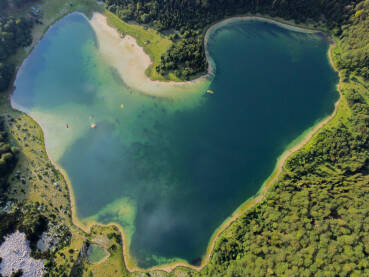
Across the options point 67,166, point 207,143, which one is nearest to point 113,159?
point 67,166

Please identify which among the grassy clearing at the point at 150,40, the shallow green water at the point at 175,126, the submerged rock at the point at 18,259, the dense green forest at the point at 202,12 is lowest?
the submerged rock at the point at 18,259

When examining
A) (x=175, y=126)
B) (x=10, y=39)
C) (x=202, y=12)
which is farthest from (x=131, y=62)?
(x=10, y=39)

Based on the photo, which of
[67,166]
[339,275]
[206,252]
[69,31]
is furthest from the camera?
[69,31]

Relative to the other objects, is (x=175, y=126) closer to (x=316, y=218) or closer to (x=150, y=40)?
(x=150, y=40)

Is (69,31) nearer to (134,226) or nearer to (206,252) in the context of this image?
(134,226)

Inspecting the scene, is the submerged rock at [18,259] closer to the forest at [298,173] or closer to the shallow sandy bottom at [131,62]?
the forest at [298,173]

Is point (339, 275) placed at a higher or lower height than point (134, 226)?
higher

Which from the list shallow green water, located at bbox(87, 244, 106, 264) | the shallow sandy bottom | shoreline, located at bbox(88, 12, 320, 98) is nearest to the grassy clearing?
shoreline, located at bbox(88, 12, 320, 98)

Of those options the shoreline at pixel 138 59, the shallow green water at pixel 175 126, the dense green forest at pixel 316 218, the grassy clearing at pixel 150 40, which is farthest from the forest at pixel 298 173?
the shallow green water at pixel 175 126
